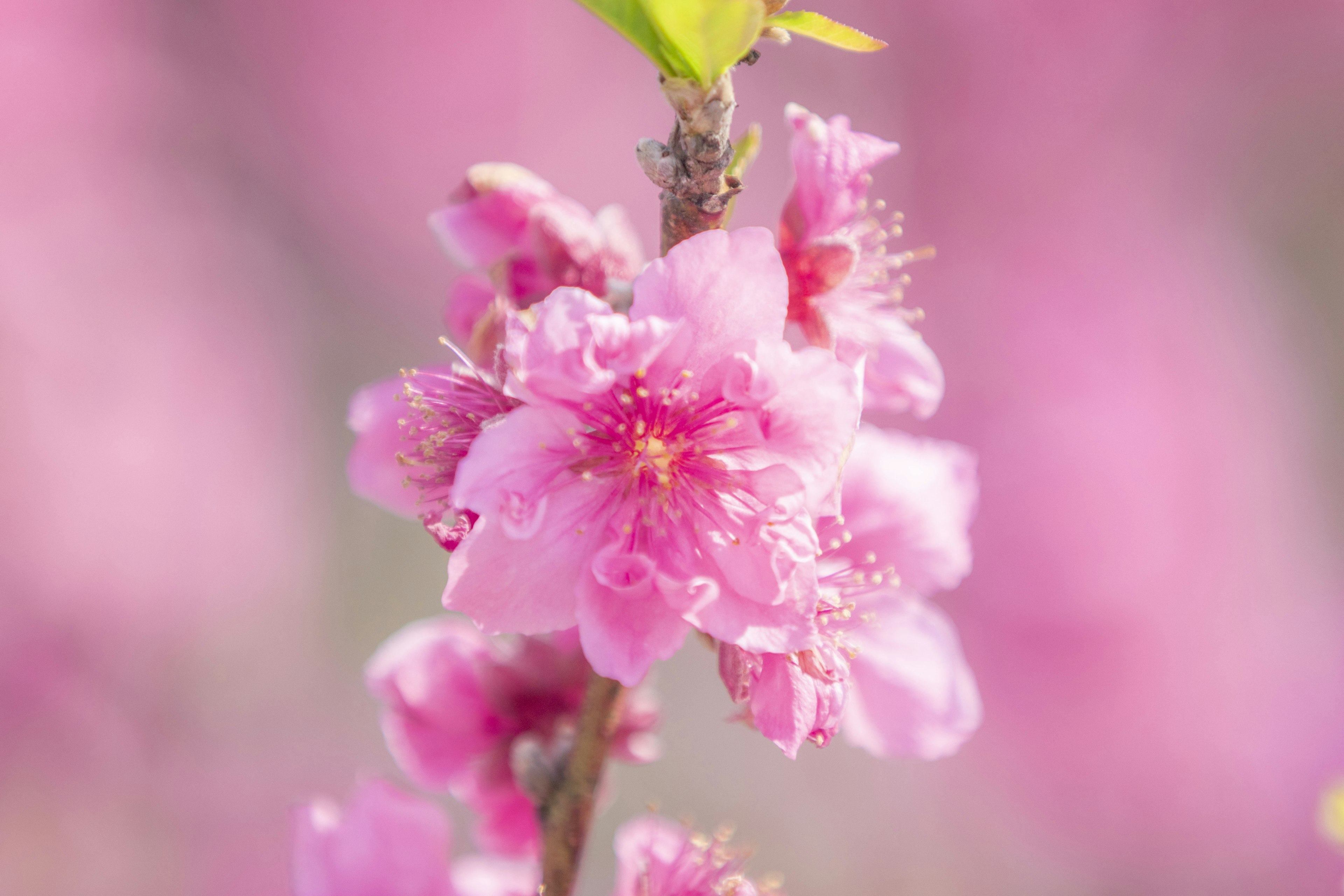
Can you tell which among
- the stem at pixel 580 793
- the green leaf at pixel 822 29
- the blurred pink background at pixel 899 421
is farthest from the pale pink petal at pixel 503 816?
the blurred pink background at pixel 899 421

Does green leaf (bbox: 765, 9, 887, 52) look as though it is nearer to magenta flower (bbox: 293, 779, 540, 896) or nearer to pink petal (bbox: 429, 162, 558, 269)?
pink petal (bbox: 429, 162, 558, 269)

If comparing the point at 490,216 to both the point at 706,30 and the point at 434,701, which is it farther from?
the point at 434,701

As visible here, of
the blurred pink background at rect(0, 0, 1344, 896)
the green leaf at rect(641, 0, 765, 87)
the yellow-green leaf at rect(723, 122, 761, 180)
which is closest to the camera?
the green leaf at rect(641, 0, 765, 87)

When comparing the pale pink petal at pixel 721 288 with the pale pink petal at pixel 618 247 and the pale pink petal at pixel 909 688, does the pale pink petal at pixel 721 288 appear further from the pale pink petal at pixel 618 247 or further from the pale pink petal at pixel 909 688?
the pale pink petal at pixel 909 688

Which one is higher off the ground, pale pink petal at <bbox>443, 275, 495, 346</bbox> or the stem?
pale pink petal at <bbox>443, 275, 495, 346</bbox>

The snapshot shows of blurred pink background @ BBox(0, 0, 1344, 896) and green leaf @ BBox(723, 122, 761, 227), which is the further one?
blurred pink background @ BBox(0, 0, 1344, 896)

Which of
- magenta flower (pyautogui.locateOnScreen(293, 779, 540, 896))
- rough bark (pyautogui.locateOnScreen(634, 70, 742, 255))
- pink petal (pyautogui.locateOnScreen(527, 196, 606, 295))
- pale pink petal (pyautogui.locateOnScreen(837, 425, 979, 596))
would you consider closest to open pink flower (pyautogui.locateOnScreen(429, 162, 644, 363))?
pink petal (pyautogui.locateOnScreen(527, 196, 606, 295))

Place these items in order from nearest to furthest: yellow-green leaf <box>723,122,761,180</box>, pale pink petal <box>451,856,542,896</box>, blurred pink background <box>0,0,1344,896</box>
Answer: yellow-green leaf <box>723,122,761,180</box> → pale pink petal <box>451,856,542,896</box> → blurred pink background <box>0,0,1344,896</box>
